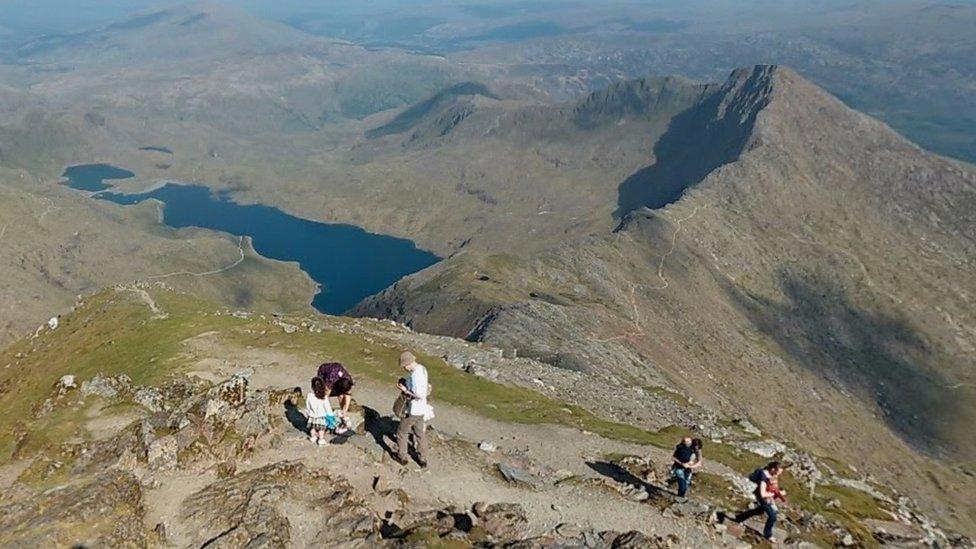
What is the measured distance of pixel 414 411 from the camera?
29469 millimetres

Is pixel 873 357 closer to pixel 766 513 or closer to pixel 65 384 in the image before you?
pixel 766 513

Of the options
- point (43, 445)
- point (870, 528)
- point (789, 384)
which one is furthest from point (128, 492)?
point (789, 384)

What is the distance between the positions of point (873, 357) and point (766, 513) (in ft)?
576

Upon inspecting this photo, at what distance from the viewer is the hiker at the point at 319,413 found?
31.1 m

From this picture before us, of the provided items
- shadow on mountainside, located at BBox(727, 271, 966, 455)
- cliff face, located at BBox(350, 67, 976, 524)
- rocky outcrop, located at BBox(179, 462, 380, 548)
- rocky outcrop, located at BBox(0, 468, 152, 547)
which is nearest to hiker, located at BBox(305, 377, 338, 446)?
rocky outcrop, located at BBox(179, 462, 380, 548)

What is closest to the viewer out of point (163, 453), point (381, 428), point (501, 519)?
point (501, 519)

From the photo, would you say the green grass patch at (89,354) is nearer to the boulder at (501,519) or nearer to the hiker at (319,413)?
the hiker at (319,413)

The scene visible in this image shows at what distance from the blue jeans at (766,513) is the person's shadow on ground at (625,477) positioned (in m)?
3.40

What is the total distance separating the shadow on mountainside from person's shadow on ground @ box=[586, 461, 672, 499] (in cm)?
14636

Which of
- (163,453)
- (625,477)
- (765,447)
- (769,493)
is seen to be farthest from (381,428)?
(765,447)

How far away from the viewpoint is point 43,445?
34875 mm

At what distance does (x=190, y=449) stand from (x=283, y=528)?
7.72 metres

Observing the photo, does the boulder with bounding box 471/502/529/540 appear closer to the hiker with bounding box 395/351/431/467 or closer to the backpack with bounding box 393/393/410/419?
the hiker with bounding box 395/351/431/467

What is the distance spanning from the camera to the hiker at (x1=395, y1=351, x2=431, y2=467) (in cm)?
2862
